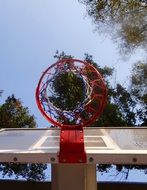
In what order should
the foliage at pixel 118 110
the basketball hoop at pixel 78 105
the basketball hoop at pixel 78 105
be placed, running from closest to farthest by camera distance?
the basketball hoop at pixel 78 105
the basketball hoop at pixel 78 105
the foliage at pixel 118 110

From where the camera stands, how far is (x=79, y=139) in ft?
12.1

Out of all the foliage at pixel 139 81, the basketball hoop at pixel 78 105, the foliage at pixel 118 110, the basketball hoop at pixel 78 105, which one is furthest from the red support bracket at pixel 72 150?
the foliage at pixel 139 81

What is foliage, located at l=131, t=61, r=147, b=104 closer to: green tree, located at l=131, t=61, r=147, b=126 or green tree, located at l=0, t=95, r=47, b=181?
green tree, located at l=131, t=61, r=147, b=126

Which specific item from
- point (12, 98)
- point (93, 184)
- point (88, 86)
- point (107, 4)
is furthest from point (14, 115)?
point (93, 184)

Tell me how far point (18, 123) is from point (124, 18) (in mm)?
4791

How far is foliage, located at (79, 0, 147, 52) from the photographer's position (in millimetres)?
13461

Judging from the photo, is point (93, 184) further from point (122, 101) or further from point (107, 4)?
point (107, 4)

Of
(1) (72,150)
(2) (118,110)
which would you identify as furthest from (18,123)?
(1) (72,150)

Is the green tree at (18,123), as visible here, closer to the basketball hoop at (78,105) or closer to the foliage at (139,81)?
the foliage at (139,81)

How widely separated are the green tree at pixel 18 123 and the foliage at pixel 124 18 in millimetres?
3692

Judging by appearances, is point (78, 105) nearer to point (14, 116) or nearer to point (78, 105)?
point (78, 105)

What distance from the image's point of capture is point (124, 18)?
13688 millimetres

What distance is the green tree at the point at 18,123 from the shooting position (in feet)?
40.0

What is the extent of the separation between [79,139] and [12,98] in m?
9.69
